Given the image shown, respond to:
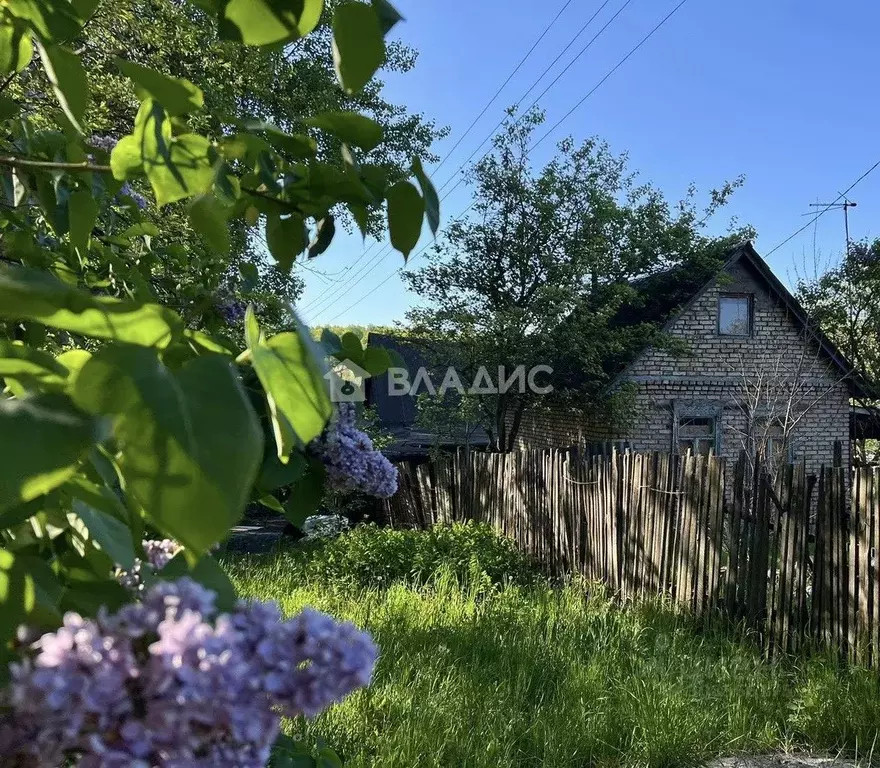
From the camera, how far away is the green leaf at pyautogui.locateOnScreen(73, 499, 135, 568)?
53 centimetres

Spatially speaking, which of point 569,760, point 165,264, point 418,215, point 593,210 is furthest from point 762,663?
point 593,210

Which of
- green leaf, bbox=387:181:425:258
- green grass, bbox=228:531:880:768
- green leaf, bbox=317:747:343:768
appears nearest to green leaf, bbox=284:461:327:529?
green leaf, bbox=317:747:343:768

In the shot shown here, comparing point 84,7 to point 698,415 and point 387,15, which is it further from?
point 698,415

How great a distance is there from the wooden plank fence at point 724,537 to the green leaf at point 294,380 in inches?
166

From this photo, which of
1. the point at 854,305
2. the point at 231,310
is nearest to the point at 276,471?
the point at 231,310

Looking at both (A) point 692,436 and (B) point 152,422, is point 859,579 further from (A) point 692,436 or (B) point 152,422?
(A) point 692,436

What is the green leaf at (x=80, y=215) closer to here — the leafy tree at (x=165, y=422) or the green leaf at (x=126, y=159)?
the leafy tree at (x=165, y=422)

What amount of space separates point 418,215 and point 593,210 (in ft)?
43.3

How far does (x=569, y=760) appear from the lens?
299 centimetres

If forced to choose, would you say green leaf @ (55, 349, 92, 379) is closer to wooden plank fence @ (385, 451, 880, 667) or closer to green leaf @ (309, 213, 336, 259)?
green leaf @ (309, 213, 336, 259)

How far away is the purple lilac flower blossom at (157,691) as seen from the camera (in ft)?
1.37

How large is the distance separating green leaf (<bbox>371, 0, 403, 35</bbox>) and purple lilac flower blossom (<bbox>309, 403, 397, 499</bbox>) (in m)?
0.56

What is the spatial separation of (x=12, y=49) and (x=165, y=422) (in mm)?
854

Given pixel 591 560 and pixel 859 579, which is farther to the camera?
pixel 591 560
